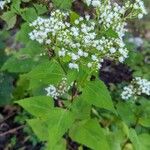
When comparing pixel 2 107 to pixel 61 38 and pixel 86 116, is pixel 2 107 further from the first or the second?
pixel 61 38

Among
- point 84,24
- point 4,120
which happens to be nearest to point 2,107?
point 4,120

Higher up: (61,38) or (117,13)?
(117,13)

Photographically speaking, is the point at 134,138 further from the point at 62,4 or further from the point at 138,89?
the point at 62,4

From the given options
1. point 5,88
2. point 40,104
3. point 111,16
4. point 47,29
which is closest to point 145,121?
point 40,104

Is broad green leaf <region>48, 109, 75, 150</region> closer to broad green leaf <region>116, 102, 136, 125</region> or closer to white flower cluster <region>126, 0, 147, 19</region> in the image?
broad green leaf <region>116, 102, 136, 125</region>

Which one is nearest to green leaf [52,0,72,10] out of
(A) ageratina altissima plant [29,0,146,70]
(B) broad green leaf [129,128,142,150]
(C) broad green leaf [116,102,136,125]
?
(A) ageratina altissima plant [29,0,146,70]
